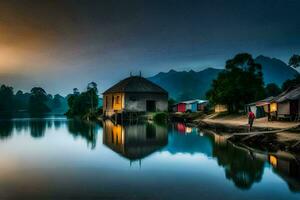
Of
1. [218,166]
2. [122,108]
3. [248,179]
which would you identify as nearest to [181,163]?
[218,166]

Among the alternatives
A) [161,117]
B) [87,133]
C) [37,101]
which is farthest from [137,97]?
[37,101]

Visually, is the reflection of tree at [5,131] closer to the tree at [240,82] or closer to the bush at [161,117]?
the bush at [161,117]

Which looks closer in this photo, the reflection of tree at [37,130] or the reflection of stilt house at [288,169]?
the reflection of stilt house at [288,169]

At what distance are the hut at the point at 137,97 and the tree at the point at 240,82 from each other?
15491 millimetres

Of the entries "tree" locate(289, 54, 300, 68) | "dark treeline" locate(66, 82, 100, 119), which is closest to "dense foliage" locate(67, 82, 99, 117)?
"dark treeline" locate(66, 82, 100, 119)

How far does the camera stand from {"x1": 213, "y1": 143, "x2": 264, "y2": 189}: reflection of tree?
10.4 meters

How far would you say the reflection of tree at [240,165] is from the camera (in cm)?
1038

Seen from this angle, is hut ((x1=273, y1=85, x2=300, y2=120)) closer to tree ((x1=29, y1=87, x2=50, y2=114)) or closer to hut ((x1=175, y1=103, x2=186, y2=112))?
hut ((x1=175, y1=103, x2=186, y2=112))

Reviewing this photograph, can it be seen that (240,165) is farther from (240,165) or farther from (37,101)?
(37,101)

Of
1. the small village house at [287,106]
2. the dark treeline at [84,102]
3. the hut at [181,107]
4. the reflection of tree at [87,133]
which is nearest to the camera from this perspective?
the reflection of tree at [87,133]

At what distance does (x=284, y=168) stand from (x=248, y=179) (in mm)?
2365

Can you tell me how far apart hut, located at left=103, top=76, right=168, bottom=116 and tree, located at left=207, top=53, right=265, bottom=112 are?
50.8ft

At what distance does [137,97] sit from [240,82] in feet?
62.7

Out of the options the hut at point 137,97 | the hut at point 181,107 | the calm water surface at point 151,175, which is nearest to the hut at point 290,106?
the calm water surface at point 151,175
